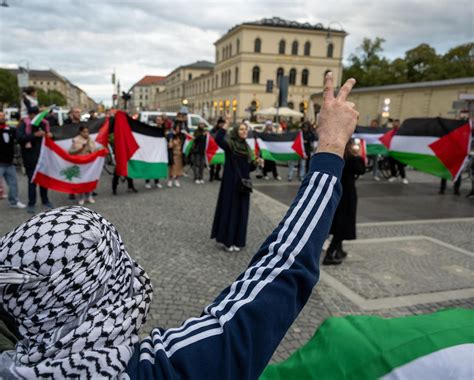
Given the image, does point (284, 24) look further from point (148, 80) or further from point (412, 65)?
point (148, 80)

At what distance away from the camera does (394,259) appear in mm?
5926

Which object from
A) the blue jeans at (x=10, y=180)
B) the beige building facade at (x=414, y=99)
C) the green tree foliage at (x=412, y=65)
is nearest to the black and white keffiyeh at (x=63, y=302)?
the blue jeans at (x=10, y=180)

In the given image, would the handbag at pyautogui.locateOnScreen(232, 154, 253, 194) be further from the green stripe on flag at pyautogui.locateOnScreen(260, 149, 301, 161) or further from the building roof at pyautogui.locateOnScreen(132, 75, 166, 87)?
the building roof at pyautogui.locateOnScreen(132, 75, 166, 87)

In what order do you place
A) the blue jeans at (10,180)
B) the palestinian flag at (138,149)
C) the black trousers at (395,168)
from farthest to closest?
the black trousers at (395,168) → the palestinian flag at (138,149) → the blue jeans at (10,180)

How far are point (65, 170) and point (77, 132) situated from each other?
3.83ft

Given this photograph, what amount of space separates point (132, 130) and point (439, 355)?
31.9 feet

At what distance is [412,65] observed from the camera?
184ft

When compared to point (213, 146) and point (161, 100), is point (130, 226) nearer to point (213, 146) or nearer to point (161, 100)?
point (213, 146)

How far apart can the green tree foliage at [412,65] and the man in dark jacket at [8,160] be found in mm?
42563

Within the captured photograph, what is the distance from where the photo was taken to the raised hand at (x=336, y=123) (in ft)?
4.00

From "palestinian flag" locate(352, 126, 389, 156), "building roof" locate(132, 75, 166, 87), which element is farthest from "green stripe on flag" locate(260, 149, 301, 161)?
"building roof" locate(132, 75, 166, 87)

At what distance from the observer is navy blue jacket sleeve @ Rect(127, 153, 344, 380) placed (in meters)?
0.96

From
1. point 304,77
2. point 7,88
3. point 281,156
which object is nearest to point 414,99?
point 281,156

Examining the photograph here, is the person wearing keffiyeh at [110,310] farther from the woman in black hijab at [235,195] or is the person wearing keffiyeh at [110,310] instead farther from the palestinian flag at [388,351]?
the woman in black hijab at [235,195]
